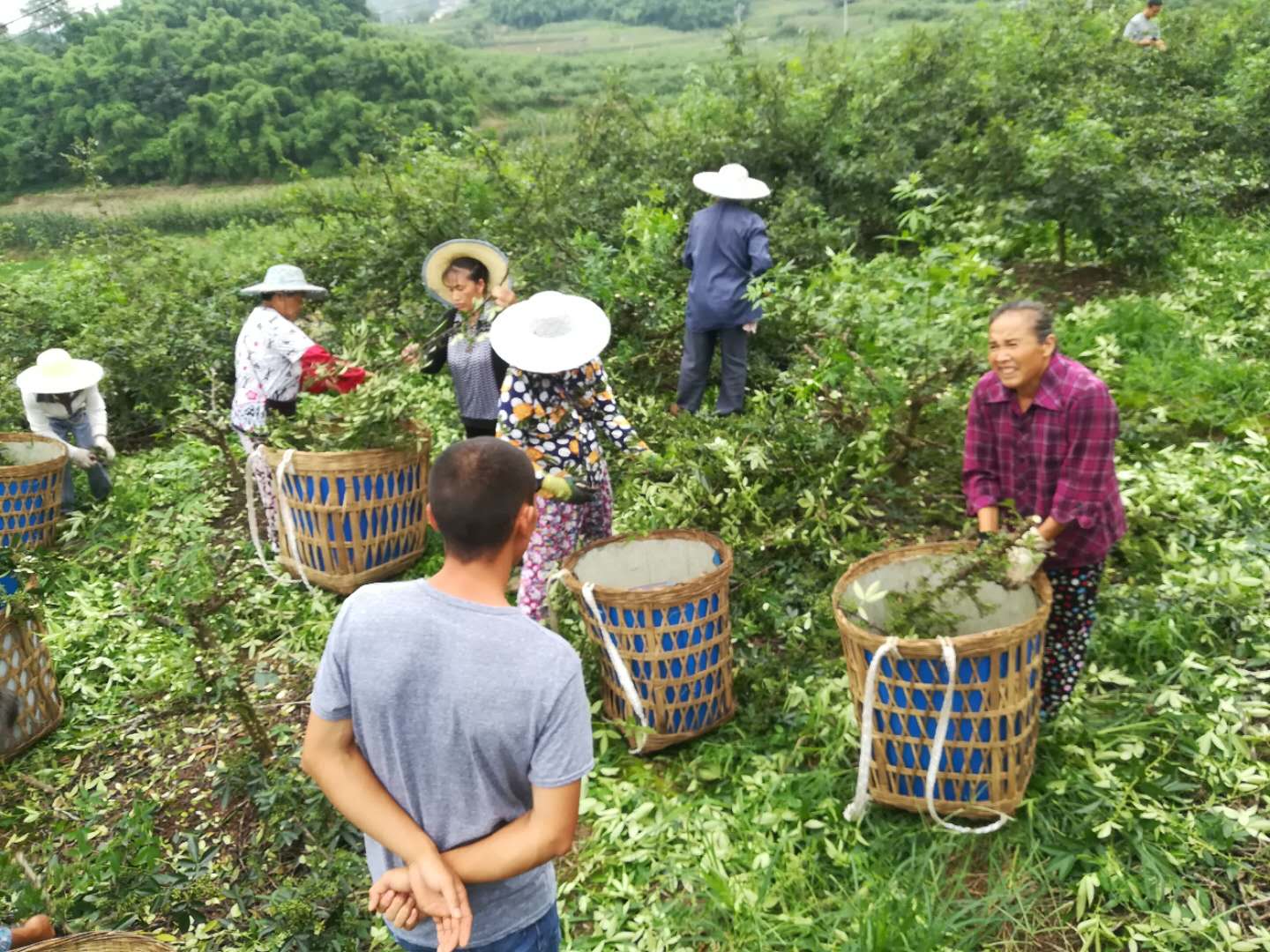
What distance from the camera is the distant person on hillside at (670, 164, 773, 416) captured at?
574cm

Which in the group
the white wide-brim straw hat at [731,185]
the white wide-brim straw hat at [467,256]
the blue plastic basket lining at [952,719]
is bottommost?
the blue plastic basket lining at [952,719]

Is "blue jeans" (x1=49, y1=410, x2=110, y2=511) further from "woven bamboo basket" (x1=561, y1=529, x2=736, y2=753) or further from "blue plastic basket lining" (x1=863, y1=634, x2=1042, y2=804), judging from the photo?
"blue plastic basket lining" (x1=863, y1=634, x2=1042, y2=804)

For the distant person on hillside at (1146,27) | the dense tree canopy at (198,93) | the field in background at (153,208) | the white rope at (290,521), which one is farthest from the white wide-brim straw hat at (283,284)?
the dense tree canopy at (198,93)

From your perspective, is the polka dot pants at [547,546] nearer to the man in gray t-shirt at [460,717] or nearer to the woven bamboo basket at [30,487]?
the man in gray t-shirt at [460,717]

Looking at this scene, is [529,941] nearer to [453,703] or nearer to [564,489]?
[453,703]

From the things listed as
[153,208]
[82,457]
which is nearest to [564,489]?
[82,457]

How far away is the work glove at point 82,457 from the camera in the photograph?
20.4 feet

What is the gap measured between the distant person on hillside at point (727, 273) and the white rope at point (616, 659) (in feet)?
9.53

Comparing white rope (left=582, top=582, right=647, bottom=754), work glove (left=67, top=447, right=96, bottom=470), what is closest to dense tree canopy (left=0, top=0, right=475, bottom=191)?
work glove (left=67, top=447, right=96, bottom=470)

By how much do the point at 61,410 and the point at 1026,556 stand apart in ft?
20.7

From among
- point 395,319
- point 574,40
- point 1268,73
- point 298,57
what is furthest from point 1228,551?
point 574,40

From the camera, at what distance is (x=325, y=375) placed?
5043 millimetres

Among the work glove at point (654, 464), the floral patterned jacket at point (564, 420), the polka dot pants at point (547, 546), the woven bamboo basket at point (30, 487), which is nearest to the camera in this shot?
the floral patterned jacket at point (564, 420)

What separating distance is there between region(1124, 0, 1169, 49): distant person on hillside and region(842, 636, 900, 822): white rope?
10.2 metres
